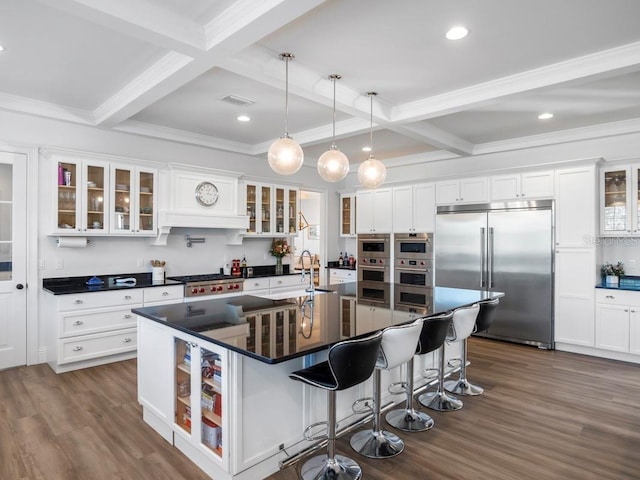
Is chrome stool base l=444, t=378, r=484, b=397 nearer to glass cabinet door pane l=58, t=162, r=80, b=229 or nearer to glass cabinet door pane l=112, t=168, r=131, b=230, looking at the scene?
glass cabinet door pane l=112, t=168, r=131, b=230

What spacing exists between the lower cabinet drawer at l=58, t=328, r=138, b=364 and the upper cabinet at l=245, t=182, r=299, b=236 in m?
2.27

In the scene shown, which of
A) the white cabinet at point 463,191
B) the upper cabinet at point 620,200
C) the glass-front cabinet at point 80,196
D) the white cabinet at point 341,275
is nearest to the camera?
the glass-front cabinet at point 80,196

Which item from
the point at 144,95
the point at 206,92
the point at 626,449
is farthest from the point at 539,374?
→ the point at 144,95

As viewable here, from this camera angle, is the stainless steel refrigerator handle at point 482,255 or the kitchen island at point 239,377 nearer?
the kitchen island at point 239,377

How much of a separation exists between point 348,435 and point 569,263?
12.1 feet

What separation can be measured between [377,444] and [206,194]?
3.97 m

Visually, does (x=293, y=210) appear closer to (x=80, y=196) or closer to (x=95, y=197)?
(x=95, y=197)

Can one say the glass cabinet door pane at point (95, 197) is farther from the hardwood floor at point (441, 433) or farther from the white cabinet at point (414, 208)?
the white cabinet at point (414, 208)

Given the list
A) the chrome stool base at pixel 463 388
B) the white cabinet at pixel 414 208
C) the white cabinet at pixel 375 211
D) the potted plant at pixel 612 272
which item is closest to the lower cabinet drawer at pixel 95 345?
the chrome stool base at pixel 463 388

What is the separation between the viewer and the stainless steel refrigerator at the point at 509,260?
5.10m

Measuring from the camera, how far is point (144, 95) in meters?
3.62

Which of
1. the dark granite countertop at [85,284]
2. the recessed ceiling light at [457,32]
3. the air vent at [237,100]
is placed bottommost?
the dark granite countertop at [85,284]

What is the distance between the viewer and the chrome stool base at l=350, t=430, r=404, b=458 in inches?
104

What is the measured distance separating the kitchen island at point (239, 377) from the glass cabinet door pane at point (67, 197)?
2235mm
